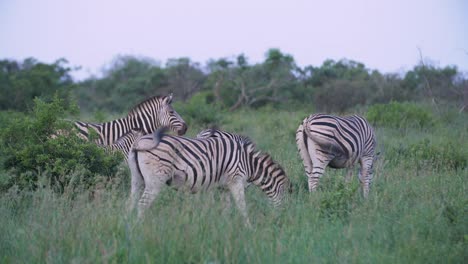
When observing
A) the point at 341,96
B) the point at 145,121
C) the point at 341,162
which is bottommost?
the point at 341,162

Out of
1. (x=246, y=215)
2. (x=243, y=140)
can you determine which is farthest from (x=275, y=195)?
(x=246, y=215)

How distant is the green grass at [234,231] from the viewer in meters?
4.05

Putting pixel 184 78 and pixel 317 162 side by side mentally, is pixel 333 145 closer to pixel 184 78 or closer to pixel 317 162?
pixel 317 162

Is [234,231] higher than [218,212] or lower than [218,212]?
lower

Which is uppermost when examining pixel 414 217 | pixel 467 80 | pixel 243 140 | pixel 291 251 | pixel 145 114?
pixel 467 80

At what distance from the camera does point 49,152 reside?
6.50 metres

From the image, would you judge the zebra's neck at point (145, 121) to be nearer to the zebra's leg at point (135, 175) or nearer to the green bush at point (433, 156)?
the zebra's leg at point (135, 175)

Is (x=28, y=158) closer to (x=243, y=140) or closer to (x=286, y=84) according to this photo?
(x=243, y=140)

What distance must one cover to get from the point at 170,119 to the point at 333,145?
317 centimetres

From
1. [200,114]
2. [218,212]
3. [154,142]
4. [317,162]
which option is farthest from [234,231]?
[200,114]

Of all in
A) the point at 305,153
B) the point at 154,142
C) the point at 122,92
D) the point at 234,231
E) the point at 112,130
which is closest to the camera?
the point at 234,231

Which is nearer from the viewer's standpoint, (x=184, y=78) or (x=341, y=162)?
(x=341, y=162)

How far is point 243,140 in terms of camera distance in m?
6.44

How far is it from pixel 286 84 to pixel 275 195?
1653 centimetres
